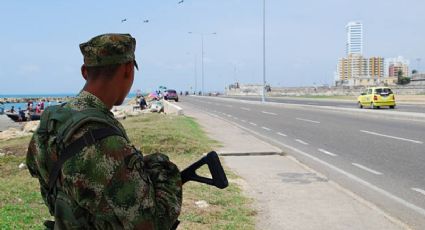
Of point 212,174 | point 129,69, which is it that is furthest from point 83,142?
point 212,174

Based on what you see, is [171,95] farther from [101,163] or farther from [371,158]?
[101,163]

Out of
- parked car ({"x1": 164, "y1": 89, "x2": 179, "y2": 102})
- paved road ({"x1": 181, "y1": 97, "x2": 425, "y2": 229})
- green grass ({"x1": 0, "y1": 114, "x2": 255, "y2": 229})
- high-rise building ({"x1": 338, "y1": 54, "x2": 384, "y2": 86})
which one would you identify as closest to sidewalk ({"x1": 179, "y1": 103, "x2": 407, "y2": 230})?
green grass ({"x1": 0, "y1": 114, "x2": 255, "y2": 229})

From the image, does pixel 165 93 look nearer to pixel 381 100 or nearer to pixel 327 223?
pixel 381 100

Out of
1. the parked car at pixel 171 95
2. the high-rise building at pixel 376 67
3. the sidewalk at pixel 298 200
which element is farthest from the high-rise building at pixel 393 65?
the sidewalk at pixel 298 200

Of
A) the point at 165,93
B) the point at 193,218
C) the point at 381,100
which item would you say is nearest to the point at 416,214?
the point at 193,218

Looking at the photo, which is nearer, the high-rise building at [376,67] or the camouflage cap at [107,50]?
the camouflage cap at [107,50]

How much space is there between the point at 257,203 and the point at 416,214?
2078 millimetres

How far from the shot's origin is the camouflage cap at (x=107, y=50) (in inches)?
80.0

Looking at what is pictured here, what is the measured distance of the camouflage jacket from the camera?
184cm

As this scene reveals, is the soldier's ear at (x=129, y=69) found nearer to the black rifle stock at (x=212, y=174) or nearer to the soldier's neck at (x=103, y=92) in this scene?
the soldier's neck at (x=103, y=92)

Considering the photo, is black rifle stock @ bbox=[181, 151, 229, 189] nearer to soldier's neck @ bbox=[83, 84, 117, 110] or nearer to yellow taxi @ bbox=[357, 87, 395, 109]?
soldier's neck @ bbox=[83, 84, 117, 110]

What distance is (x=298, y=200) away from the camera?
7.02 meters

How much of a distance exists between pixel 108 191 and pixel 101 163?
0.34 feet

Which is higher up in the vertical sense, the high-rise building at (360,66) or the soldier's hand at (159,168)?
the high-rise building at (360,66)
